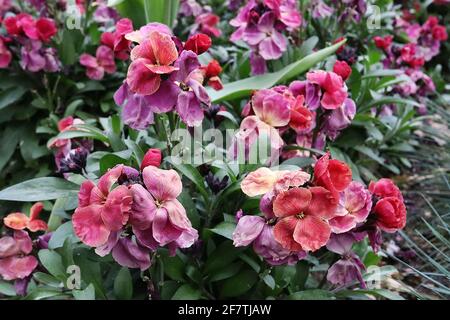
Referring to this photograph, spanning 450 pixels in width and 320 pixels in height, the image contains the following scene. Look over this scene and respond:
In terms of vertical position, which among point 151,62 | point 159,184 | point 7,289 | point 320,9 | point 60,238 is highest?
point 151,62

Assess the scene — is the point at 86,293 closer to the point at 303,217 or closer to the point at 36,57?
the point at 303,217

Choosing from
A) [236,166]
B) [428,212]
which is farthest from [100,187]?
[428,212]

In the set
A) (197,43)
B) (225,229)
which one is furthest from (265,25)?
(225,229)

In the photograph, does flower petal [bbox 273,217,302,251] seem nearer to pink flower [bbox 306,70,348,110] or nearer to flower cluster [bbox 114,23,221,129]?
flower cluster [bbox 114,23,221,129]

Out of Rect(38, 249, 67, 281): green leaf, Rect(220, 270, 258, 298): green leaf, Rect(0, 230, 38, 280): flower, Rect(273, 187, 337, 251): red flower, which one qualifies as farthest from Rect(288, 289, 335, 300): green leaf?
Rect(0, 230, 38, 280): flower

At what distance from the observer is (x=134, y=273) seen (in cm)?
162

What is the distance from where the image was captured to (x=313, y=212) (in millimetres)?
1217

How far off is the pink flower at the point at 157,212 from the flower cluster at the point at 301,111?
0.38m

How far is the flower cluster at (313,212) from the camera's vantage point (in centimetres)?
121

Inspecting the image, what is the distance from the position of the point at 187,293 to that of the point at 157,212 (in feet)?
1.28

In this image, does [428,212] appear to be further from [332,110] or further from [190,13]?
[190,13]

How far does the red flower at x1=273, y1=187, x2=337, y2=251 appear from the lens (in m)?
1.20

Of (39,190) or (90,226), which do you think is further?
(39,190)

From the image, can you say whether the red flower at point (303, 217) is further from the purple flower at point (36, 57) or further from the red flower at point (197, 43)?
the purple flower at point (36, 57)
